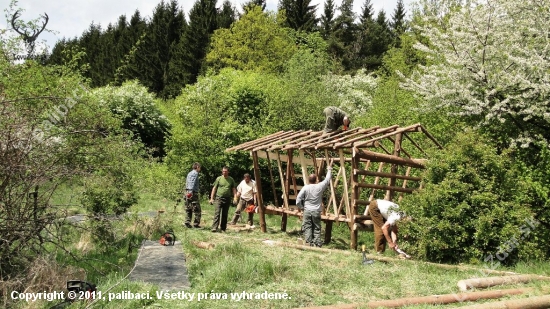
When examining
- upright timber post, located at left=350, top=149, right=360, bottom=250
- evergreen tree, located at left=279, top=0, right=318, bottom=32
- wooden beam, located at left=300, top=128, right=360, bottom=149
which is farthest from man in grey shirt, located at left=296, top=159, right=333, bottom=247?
evergreen tree, located at left=279, top=0, right=318, bottom=32

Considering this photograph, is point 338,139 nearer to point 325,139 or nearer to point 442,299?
point 325,139

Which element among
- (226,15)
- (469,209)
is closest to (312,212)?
(469,209)

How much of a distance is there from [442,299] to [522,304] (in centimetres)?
94

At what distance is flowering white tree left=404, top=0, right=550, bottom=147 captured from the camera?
11367 mm

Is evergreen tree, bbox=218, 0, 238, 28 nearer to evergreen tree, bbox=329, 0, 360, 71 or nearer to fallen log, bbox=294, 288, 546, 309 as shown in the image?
evergreen tree, bbox=329, 0, 360, 71

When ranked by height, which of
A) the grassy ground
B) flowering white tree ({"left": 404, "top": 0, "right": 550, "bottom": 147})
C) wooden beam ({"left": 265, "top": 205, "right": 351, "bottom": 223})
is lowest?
the grassy ground

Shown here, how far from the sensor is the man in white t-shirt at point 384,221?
10.3 meters

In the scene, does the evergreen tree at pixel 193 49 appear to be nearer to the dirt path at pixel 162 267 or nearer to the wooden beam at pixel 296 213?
the wooden beam at pixel 296 213

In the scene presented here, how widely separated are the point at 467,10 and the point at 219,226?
8745mm

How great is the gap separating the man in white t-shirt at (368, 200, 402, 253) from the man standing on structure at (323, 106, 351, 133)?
2.98 metres

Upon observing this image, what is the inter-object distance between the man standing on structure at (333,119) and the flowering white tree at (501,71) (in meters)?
2.41

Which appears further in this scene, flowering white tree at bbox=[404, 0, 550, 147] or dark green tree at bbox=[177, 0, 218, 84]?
dark green tree at bbox=[177, 0, 218, 84]

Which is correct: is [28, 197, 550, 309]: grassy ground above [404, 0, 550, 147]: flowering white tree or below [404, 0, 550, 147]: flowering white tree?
below

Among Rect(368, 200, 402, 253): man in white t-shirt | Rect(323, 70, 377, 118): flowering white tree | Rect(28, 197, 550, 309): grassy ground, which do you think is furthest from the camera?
Rect(323, 70, 377, 118): flowering white tree
